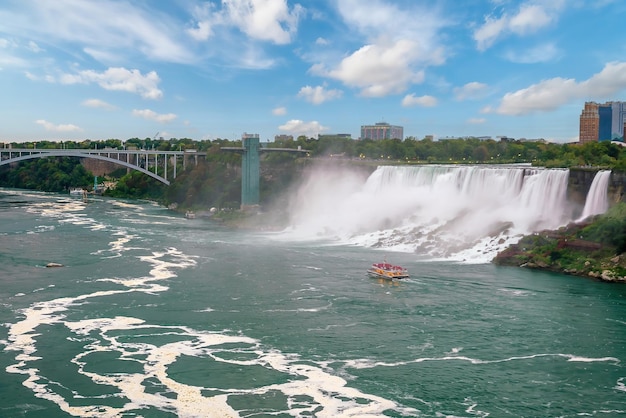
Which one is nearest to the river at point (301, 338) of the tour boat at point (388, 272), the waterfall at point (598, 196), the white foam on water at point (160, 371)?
the white foam on water at point (160, 371)

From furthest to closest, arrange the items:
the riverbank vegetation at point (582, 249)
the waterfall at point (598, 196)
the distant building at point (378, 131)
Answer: the distant building at point (378, 131), the waterfall at point (598, 196), the riverbank vegetation at point (582, 249)

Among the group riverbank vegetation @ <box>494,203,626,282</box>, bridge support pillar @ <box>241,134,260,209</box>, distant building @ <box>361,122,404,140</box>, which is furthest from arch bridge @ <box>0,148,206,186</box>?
distant building @ <box>361,122,404,140</box>

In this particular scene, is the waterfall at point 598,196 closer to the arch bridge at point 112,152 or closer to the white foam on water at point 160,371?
the white foam on water at point 160,371

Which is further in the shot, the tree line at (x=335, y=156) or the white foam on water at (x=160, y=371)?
the tree line at (x=335, y=156)

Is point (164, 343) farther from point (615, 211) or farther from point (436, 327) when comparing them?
point (615, 211)

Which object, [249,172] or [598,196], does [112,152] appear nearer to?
[249,172]

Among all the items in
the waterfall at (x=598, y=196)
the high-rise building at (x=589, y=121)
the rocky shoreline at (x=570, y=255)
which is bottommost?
the rocky shoreline at (x=570, y=255)

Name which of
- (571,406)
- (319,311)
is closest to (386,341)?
(319,311)
